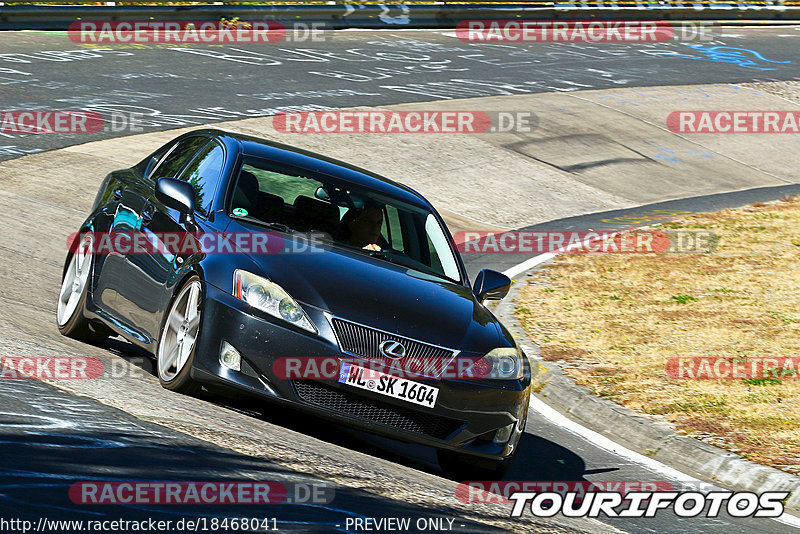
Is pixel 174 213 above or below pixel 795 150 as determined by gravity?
above

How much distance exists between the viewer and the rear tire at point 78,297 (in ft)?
26.4

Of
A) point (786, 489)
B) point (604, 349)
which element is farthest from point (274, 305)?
point (604, 349)

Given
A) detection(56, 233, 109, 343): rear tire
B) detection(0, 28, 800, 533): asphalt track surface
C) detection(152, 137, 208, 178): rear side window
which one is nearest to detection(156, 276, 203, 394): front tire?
detection(0, 28, 800, 533): asphalt track surface

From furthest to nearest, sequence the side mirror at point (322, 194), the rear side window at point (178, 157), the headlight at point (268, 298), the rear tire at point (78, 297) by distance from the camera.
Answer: the rear side window at point (178, 157), the rear tire at point (78, 297), the side mirror at point (322, 194), the headlight at point (268, 298)

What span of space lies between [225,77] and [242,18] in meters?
5.56

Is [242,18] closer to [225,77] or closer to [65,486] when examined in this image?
[225,77]

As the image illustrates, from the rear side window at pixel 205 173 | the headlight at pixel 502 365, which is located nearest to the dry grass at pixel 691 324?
the headlight at pixel 502 365

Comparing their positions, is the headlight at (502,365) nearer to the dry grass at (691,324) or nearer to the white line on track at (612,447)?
the white line on track at (612,447)

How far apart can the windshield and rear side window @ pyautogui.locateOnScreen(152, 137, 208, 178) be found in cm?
72

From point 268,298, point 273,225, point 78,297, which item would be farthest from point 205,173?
point 268,298

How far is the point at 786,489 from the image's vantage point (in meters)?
7.20

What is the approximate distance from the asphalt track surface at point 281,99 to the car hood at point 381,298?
0.78 m

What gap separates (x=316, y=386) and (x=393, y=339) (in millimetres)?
484

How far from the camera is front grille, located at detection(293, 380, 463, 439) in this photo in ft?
20.6
